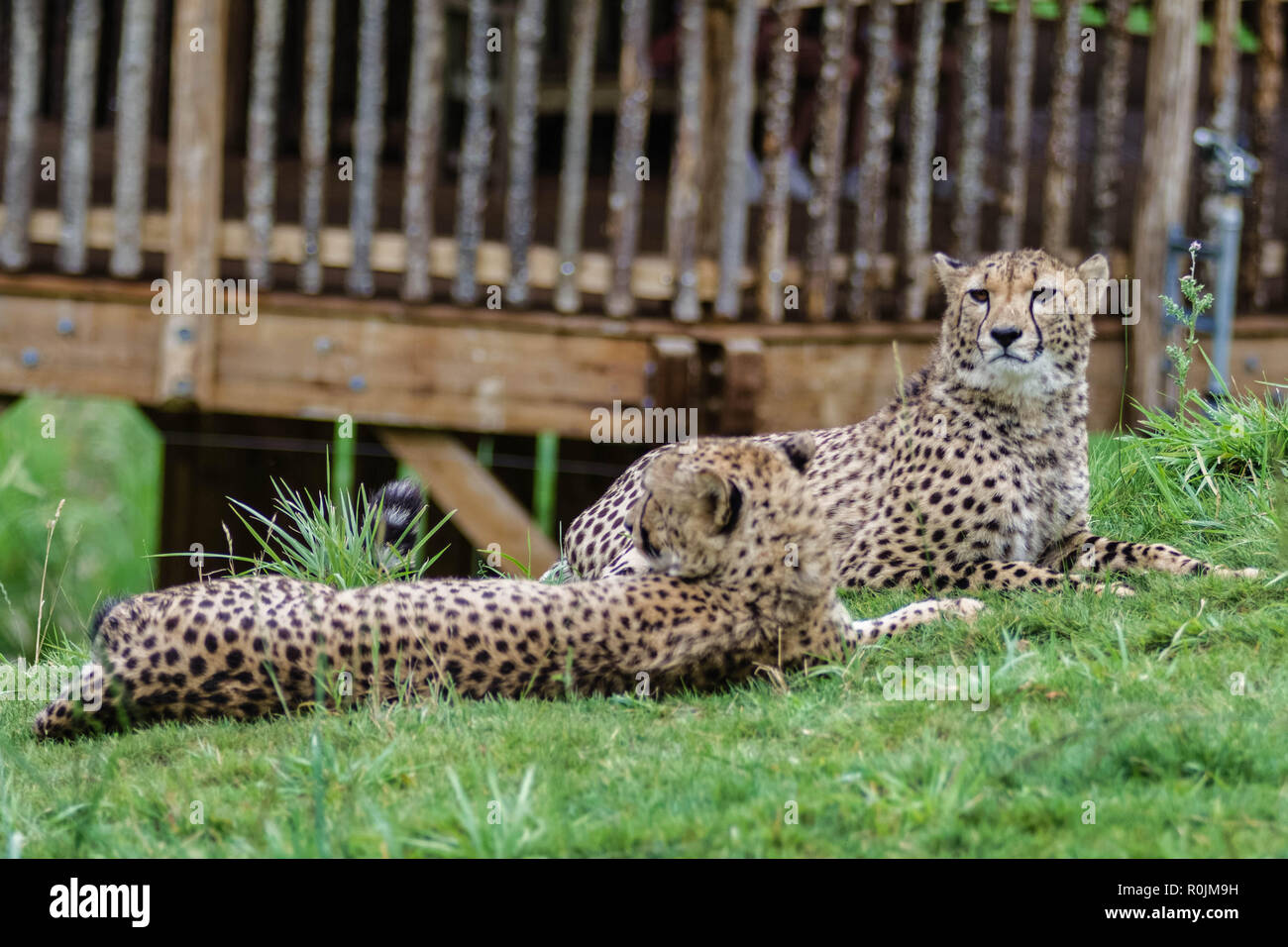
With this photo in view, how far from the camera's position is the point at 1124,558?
4.90 meters

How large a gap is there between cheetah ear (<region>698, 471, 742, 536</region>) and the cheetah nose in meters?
1.17

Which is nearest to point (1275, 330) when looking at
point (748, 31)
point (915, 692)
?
point (748, 31)

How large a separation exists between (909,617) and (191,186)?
4154mm

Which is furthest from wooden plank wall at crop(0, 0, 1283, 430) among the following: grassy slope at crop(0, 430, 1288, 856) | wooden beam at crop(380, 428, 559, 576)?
grassy slope at crop(0, 430, 1288, 856)

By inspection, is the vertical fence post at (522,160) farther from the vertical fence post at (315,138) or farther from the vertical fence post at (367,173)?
the vertical fence post at (315,138)

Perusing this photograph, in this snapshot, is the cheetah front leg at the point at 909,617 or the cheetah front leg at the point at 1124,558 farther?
the cheetah front leg at the point at 1124,558

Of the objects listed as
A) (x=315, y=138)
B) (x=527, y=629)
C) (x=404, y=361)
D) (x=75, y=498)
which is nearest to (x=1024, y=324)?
(x=527, y=629)

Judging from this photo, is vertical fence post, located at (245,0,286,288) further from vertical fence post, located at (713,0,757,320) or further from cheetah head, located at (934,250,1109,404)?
cheetah head, located at (934,250,1109,404)

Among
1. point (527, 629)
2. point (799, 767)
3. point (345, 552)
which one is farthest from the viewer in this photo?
point (345, 552)

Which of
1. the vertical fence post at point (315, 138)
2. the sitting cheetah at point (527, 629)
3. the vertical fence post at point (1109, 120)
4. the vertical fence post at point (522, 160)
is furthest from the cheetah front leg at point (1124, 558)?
the vertical fence post at point (315, 138)

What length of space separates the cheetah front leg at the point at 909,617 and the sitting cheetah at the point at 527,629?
5.4 inches

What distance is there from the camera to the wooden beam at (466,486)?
7.41 m

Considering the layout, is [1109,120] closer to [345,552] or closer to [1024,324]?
[1024,324]
